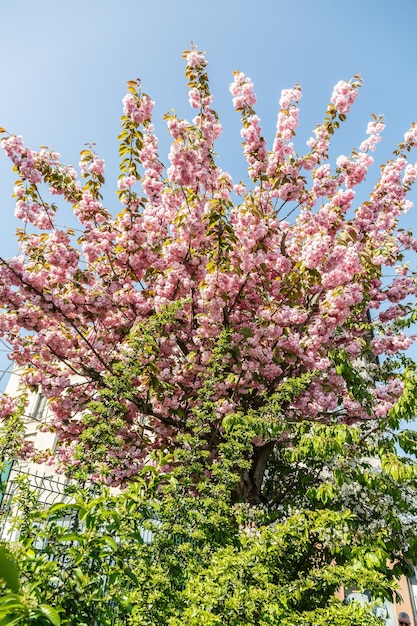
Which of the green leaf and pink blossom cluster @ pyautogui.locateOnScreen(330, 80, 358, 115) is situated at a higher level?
pink blossom cluster @ pyautogui.locateOnScreen(330, 80, 358, 115)

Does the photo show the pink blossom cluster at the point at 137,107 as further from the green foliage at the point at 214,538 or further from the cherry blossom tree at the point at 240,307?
the green foliage at the point at 214,538

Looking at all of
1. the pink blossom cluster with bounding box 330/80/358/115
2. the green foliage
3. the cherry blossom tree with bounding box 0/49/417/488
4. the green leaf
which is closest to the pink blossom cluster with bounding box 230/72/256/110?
the cherry blossom tree with bounding box 0/49/417/488

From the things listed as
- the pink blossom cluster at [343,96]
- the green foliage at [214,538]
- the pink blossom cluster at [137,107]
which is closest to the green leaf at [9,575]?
the green foliage at [214,538]

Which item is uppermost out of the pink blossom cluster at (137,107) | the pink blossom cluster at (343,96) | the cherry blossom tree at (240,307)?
the pink blossom cluster at (343,96)

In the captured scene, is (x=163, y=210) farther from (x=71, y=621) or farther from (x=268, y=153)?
(x=71, y=621)

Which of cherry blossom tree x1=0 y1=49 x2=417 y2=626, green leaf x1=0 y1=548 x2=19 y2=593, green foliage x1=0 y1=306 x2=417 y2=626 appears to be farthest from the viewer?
cherry blossom tree x1=0 y1=49 x2=417 y2=626

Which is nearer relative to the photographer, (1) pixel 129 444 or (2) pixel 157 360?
(2) pixel 157 360

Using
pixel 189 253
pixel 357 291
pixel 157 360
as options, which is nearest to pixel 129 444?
pixel 157 360

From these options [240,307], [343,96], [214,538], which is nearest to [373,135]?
[343,96]

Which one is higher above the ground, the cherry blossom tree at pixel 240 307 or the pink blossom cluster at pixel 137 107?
the pink blossom cluster at pixel 137 107

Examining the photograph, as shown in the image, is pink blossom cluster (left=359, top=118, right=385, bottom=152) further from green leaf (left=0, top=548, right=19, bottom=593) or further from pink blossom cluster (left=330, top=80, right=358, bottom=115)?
green leaf (left=0, top=548, right=19, bottom=593)

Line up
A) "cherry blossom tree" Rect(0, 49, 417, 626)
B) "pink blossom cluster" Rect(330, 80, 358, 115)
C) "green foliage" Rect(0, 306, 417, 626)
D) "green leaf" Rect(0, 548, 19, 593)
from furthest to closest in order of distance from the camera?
"pink blossom cluster" Rect(330, 80, 358, 115)
"cherry blossom tree" Rect(0, 49, 417, 626)
"green foliage" Rect(0, 306, 417, 626)
"green leaf" Rect(0, 548, 19, 593)

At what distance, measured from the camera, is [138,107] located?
24.1 ft

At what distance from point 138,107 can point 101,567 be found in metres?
6.93
